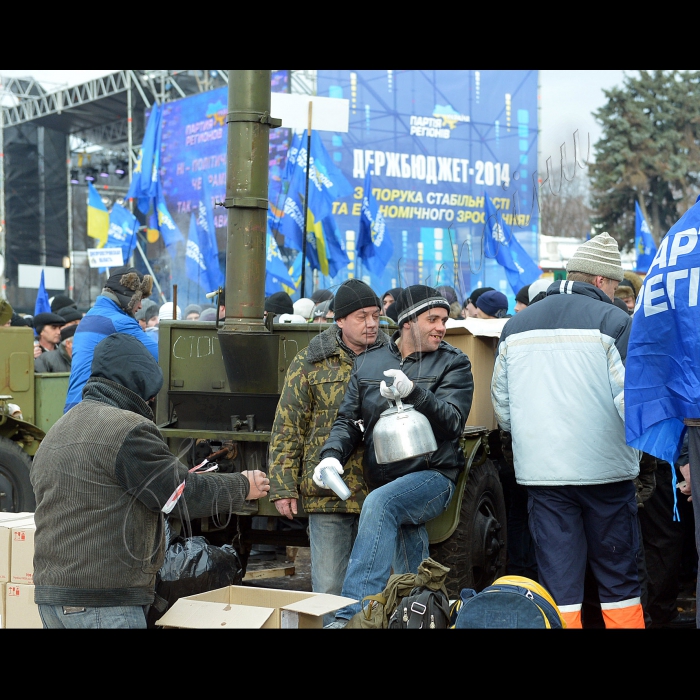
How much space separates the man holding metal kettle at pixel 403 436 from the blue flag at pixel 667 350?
102cm

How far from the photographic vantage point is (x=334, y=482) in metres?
4.62

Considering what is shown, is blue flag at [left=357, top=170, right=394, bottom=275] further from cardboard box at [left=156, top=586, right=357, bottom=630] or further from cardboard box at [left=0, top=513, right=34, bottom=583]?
cardboard box at [left=156, top=586, right=357, bottom=630]

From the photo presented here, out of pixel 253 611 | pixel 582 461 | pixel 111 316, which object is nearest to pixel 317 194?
pixel 111 316

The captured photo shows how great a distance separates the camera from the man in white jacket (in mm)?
4512

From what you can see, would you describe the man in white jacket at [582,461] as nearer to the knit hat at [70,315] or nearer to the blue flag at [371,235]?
the knit hat at [70,315]

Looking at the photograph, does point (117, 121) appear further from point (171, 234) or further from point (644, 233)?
point (644, 233)

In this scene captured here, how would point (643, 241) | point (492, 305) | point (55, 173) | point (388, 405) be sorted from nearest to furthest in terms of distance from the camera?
point (388, 405)
point (492, 305)
point (643, 241)
point (55, 173)

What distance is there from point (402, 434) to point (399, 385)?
0.75 ft

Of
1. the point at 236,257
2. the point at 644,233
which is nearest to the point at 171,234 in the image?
the point at 644,233

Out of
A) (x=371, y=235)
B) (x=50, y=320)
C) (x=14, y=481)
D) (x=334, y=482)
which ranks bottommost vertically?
(x=14, y=481)

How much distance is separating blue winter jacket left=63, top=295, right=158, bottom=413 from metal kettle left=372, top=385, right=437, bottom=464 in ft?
9.58

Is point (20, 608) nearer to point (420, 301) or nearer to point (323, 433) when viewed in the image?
point (323, 433)

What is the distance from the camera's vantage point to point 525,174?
29281 millimetres
